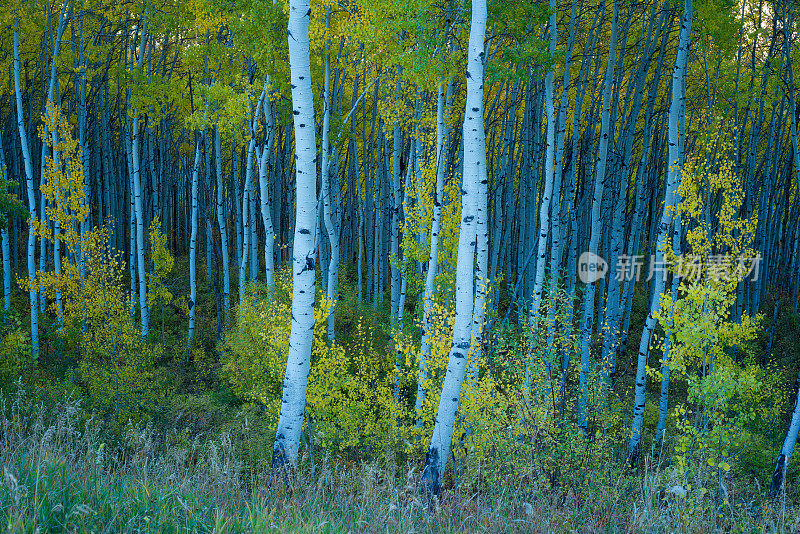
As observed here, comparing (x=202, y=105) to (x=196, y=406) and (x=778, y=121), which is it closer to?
(x=196, y=406)

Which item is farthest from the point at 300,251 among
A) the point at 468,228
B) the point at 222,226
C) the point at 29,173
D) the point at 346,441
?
the point at 29,173

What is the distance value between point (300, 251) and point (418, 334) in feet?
26.4

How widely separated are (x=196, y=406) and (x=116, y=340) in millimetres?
2273

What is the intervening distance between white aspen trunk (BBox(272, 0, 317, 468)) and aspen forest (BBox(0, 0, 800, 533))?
26 mm

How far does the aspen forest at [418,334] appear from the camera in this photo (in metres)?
4.21

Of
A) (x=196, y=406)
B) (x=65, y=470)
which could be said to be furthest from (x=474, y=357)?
(x=196, y=406)

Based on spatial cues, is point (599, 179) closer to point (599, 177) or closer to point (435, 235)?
point (599, 177)

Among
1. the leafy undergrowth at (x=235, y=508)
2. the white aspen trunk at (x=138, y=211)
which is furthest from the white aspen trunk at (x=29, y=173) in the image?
the leafy undergrowth at (x=235, y=508)

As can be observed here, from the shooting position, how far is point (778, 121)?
14688mm

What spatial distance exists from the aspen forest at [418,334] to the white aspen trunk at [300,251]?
0.03m

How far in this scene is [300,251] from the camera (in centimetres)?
526

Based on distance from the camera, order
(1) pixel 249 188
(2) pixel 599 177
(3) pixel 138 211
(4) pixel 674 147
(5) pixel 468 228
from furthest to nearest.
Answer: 1. (3) pixel 138 211
2. (1) pixel 249 188
3. (2) pixel 599 177
4. (4) pixel 674 147
5. (5) pixel 468 228

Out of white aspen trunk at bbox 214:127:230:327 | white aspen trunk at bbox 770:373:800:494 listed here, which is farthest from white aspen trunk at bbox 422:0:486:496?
white aspen trunk at bbox 214:127:230:327

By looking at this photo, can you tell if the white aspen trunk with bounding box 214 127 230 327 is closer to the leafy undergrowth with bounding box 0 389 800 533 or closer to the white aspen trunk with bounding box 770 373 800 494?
the leafy undergrowth with bounding box 0 389 800 533
